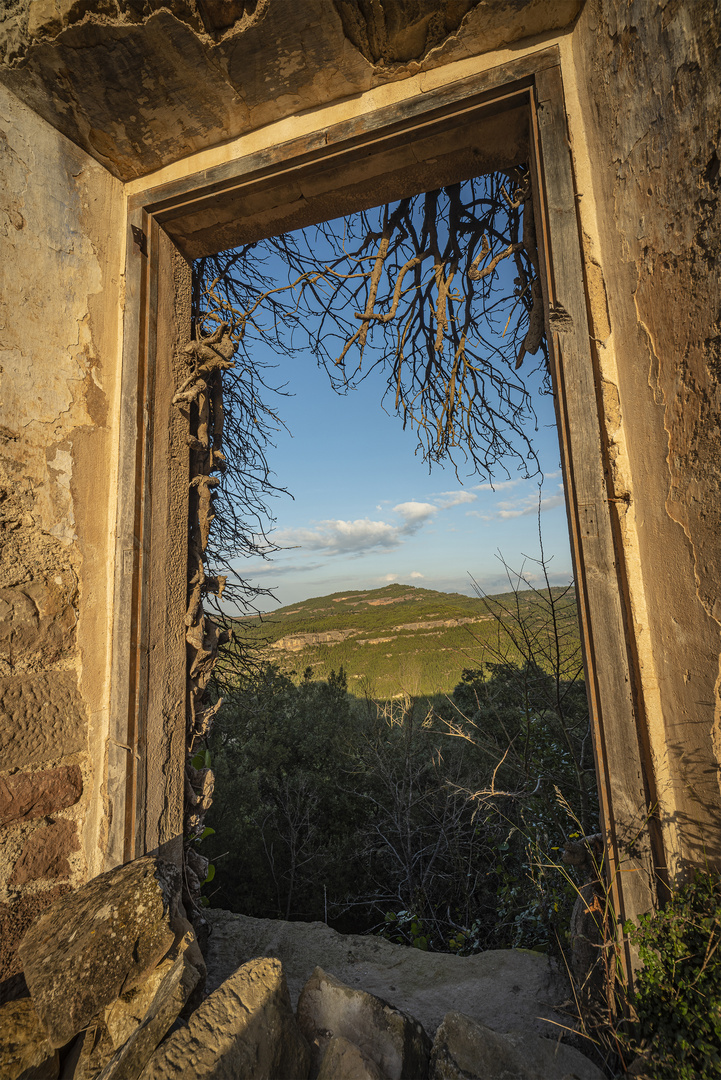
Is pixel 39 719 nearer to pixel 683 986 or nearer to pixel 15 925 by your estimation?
pixel 15 925

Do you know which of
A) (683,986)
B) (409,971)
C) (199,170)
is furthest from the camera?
(409,971)

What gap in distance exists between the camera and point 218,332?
2.19 metres

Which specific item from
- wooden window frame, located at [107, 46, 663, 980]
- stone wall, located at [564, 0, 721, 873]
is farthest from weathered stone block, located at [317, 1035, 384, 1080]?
stone wall, located at [564, 0, 721, 873]

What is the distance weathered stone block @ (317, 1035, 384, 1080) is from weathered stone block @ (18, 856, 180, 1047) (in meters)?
0.53

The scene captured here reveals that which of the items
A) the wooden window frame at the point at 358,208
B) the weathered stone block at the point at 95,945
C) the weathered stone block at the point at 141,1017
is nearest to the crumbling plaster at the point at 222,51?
the wooden window frame at the point at 358,208

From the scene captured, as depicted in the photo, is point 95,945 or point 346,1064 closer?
point 346,1064

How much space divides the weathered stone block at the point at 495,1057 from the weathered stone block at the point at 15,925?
128 centimetres

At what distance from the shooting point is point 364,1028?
1359 mm

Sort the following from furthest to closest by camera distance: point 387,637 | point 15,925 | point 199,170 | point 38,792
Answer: point 387,637
point 199,170
point 38,792
point 15,925

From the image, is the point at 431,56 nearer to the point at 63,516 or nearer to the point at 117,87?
the point at 117,87

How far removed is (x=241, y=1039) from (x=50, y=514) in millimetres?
1669


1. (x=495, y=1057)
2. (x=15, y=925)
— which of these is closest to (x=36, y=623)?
(x=15, y=925)

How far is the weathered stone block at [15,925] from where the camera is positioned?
149 cm

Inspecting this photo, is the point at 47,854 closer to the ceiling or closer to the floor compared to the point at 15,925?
closer to the ceiling
